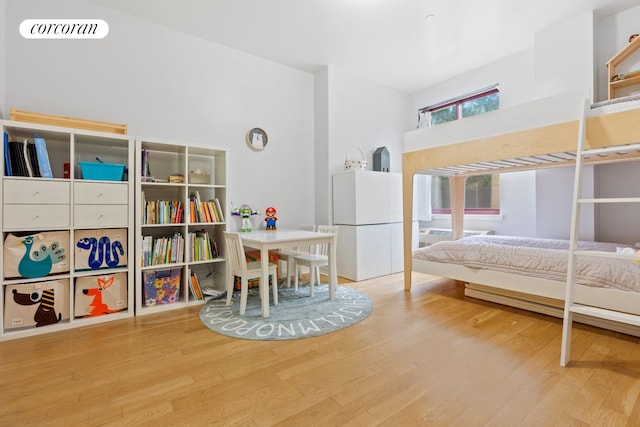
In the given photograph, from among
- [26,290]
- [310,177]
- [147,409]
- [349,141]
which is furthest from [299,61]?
[147,409]

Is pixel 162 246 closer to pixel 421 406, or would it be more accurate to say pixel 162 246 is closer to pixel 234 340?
pixel 234 340

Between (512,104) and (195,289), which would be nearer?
(195,289)

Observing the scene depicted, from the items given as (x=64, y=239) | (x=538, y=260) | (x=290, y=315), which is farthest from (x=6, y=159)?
(x=538, y=260)

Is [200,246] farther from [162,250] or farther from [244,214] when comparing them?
[244,214]

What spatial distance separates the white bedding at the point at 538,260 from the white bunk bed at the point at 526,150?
43 millimetres

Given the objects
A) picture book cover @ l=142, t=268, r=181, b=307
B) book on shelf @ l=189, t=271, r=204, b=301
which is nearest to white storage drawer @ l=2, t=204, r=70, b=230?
picture book cover @ l=142, t=268, r=181, b=307

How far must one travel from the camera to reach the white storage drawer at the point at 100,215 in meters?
2.27

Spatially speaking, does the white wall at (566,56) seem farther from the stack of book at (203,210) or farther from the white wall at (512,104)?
the stack of book at (203,210)

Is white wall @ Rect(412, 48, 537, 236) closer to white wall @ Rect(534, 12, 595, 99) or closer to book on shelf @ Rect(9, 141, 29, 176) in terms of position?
white wall @ Rect(534, 12, 595, 99)

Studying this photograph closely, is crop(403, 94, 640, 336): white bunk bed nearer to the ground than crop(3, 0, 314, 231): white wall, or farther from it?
nearer to the ground

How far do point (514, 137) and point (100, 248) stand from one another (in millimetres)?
3400

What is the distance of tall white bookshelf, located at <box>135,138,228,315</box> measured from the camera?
257 centimetres

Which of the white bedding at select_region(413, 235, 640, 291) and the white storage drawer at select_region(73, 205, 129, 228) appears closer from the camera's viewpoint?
the white bedding at select_region(413, 235, 640, 291)

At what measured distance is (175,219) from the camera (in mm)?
2738
